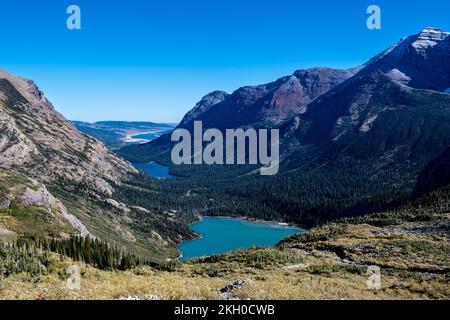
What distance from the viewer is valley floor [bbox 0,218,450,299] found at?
37.2 m

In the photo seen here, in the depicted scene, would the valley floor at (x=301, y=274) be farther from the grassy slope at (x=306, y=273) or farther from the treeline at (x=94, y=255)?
the treeline at (x=94, y=255)

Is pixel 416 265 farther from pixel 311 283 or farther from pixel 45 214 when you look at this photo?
pixel 45 214

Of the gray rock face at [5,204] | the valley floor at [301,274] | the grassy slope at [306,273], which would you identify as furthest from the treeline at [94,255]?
the gray rock face at [5,204]

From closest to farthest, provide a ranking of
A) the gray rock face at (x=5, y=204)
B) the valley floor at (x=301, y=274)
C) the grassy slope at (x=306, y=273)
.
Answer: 1. the valley floor at (x=301, y=274)
2. the grassy slope at (x=306, y=273)
3. the gray rock face at (x=5, y=204)

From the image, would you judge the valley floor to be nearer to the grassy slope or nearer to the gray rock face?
the grassy slope

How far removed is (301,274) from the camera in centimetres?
5391

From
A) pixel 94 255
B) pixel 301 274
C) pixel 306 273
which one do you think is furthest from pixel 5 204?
pixel 301 274

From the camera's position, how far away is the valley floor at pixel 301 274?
1464 inches

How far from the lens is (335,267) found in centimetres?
5897

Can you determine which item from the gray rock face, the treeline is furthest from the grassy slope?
the gray rock face

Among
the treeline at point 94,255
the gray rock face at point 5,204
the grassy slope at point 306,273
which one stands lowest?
the gray rock face at point 5,204

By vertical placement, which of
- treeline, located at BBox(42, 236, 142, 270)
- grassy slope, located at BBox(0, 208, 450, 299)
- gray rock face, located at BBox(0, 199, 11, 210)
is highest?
grassy slope, located at BBox(0, 208, 450, 299)

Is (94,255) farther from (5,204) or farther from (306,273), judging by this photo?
(5,204)
